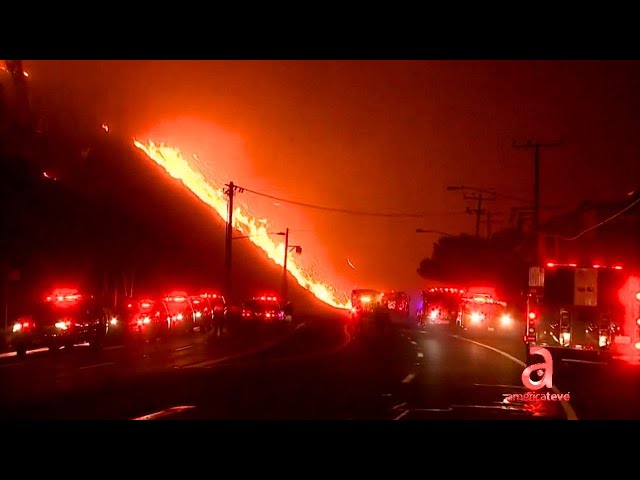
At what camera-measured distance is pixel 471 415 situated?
15648 mm

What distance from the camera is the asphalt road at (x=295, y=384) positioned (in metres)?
15.9

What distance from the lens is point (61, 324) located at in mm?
30953

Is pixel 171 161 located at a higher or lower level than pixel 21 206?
higher

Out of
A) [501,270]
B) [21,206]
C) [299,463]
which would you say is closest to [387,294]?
[501,270]

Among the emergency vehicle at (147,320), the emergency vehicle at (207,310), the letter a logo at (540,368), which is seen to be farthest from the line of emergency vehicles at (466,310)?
the letter a logo at (540,368)

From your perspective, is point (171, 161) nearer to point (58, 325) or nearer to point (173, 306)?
point (173, 306)

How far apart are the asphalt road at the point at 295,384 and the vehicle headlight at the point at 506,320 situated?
9.24 m

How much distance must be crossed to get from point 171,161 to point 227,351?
66.7 m

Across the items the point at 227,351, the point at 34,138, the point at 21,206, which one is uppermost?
the point at 34,138

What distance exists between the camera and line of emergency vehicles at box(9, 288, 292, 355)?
30.1 m

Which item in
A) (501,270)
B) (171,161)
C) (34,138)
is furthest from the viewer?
(171,161)

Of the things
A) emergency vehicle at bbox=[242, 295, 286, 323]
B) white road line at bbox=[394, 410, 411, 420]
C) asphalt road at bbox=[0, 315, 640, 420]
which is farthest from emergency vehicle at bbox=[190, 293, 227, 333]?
white road line at bbox=[394, 410, 411, 420]

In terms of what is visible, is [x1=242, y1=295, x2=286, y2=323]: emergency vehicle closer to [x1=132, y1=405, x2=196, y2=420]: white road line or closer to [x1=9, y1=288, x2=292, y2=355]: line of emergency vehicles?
[x1=9, y1=288, x2=292, y2=355]: line of emergency vehicles

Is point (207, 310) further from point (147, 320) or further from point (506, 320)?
point (506, 320)
